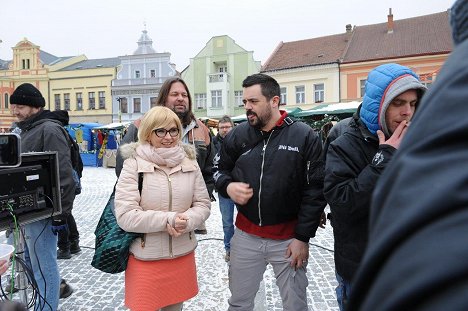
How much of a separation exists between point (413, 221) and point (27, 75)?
5181 centimetres

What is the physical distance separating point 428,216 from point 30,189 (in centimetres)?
261

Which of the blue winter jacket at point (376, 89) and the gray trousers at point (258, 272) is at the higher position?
the blue winter jacket at point (376, 89)

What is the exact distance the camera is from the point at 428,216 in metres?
0.43

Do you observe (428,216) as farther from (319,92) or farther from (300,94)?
(300,94)

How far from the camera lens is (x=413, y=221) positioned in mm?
432

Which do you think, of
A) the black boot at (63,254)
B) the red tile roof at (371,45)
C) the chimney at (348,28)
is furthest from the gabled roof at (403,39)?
the black boot at (63,254)

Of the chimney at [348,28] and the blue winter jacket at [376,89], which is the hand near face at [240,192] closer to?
the blue winter jacket at [376,89]

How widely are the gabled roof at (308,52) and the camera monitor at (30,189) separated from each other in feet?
96.4

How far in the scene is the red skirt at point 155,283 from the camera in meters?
2.40

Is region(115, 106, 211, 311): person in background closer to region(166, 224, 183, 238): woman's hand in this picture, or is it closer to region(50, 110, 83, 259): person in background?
region(166, 224, 183, 238): woman's hand

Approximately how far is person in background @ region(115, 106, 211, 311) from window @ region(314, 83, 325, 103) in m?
29.4

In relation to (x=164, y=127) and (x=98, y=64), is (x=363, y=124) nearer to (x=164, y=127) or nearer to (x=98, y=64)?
(x=164, y=127)

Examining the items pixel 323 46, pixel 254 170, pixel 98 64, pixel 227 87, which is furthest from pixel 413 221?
pixel 98 64

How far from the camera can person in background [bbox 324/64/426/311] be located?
6.07ft
